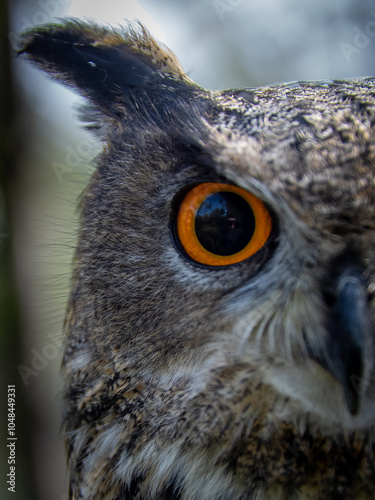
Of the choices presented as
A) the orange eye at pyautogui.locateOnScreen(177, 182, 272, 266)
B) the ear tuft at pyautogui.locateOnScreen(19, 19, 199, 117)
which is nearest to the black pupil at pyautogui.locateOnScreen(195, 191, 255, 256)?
the orange eye at pyautogui.locateOnScreen(177, 182, 272, 266)

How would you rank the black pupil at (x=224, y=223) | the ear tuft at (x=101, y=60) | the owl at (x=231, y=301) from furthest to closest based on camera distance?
the ear tuft at (x=101, y=60) → the black pupil at (x=224, y=223) → the owl at (x=231, y=301)

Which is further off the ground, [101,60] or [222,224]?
[101,60]

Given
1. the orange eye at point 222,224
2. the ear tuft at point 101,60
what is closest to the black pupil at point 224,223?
the orange eye at point 222,224

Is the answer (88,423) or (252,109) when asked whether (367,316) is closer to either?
(252,109)

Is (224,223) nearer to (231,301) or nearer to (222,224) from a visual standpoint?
(222,224)

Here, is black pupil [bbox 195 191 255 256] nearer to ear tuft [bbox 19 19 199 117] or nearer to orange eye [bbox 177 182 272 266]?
orange eye [bbox 177 182 272 266]

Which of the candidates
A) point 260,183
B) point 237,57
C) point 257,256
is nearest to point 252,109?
point 260,183

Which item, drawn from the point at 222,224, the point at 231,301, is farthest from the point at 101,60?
the point at 231,301

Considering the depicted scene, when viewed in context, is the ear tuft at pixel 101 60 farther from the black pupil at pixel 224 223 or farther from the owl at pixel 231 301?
the black pupil at pixel 224 223

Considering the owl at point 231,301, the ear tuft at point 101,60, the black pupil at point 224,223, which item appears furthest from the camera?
the ear tuft at point 101,60
